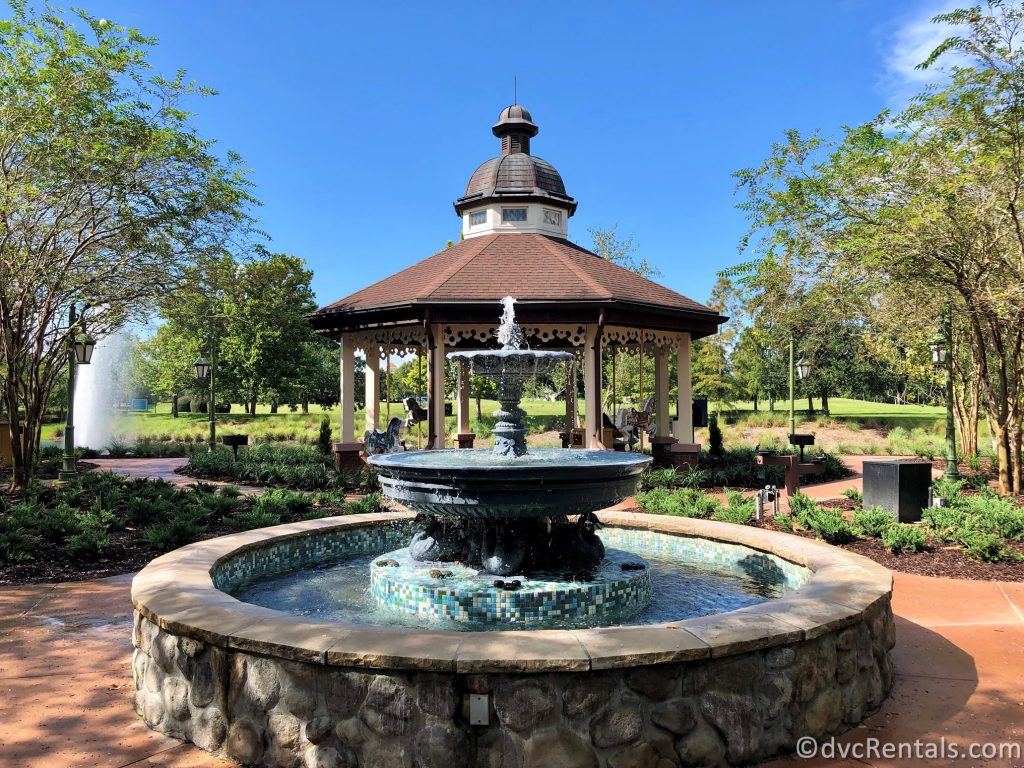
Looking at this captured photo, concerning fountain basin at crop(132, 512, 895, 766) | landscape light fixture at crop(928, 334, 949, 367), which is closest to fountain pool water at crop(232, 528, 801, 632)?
fountain basin at crop(132, 512, 895, 766)

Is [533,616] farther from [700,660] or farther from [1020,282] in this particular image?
[1020,282]

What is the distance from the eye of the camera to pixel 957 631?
18.1ft

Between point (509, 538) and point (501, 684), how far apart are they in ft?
8.22

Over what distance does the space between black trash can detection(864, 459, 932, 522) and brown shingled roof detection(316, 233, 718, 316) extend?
6.51 m

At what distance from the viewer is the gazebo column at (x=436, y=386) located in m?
15.1

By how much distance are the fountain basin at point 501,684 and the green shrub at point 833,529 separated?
468 cm

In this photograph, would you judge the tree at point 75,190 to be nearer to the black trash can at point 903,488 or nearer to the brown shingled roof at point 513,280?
the brown shingled roof at point 513,280

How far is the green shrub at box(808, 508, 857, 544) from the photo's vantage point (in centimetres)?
847

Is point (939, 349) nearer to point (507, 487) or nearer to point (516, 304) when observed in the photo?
point (516, 304)

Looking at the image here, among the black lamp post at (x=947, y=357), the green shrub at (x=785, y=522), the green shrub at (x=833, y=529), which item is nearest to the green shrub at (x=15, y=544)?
the green shrub at (x=785, y=522)

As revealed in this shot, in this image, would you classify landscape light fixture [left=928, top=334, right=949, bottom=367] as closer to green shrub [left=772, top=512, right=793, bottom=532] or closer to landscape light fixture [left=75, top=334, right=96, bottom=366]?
green shrub [left=772, top=512, right=793, bottom=532]

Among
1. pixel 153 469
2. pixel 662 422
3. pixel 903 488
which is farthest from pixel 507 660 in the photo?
pixel 153 469

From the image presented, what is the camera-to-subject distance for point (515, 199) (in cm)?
1888

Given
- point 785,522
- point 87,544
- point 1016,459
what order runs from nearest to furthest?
point 87,544 → point 785,522 → point 1016,459
